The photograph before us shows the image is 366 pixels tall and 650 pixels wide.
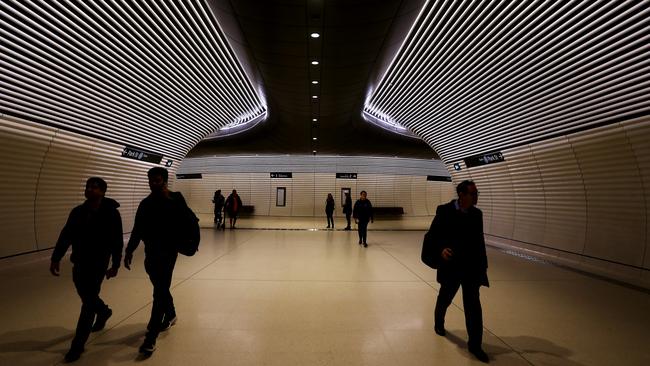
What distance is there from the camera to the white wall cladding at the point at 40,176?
21.7 feet

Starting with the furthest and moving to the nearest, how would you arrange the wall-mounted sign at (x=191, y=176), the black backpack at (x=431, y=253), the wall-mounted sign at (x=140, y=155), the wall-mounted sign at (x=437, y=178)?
1. the wall-mounted sign at (x=437, y=178)
2. the wall-mounted sign at (x=191, y=176)
3. the wall-mounted sign at (x=140, y=155)
4. the black backpack at (x=431, y=253)

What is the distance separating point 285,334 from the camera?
11.7 ft

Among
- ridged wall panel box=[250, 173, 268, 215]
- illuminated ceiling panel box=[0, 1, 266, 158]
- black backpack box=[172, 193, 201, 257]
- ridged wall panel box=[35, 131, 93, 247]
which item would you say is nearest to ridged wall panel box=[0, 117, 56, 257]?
ridged wall panel box=[35, 131, 93, 247]

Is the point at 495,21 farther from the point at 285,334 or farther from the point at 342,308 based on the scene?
the point at 285,334

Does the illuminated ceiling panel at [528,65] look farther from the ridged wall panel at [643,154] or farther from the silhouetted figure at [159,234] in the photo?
the silhouetted figure at [159,234]

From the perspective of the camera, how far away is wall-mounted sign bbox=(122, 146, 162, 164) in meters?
10.1

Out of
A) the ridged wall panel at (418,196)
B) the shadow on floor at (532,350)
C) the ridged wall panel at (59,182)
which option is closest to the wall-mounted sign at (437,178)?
the ridged wall panel at (418,196)

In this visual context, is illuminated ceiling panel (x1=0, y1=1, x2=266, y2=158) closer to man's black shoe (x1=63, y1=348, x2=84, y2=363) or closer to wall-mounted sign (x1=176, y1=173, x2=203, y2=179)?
man's black shoe (x1=63, y1=348, x2=84, y2=363)

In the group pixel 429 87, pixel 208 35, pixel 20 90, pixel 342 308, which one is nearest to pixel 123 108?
pixel 20 90

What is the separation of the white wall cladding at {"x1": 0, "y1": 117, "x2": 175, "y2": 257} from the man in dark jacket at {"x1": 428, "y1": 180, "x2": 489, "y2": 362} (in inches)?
316

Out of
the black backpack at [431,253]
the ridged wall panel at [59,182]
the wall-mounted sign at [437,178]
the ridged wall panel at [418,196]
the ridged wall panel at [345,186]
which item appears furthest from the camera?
the wall-mounted sign at [437,178]

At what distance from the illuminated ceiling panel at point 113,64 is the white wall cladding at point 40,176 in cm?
37

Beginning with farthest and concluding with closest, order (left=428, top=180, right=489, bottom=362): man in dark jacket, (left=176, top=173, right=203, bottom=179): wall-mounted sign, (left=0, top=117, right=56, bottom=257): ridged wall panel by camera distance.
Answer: (left=176, top=173, right=203, bottom=179): wall-mounted sign < (left=0, top=117, right=56, bottom=257): ridged wall panel < (left=428, top=180, right=489, bottom=362): man in dark jacket

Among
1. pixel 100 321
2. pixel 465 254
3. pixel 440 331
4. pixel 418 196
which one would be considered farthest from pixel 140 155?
pixel 418 196
